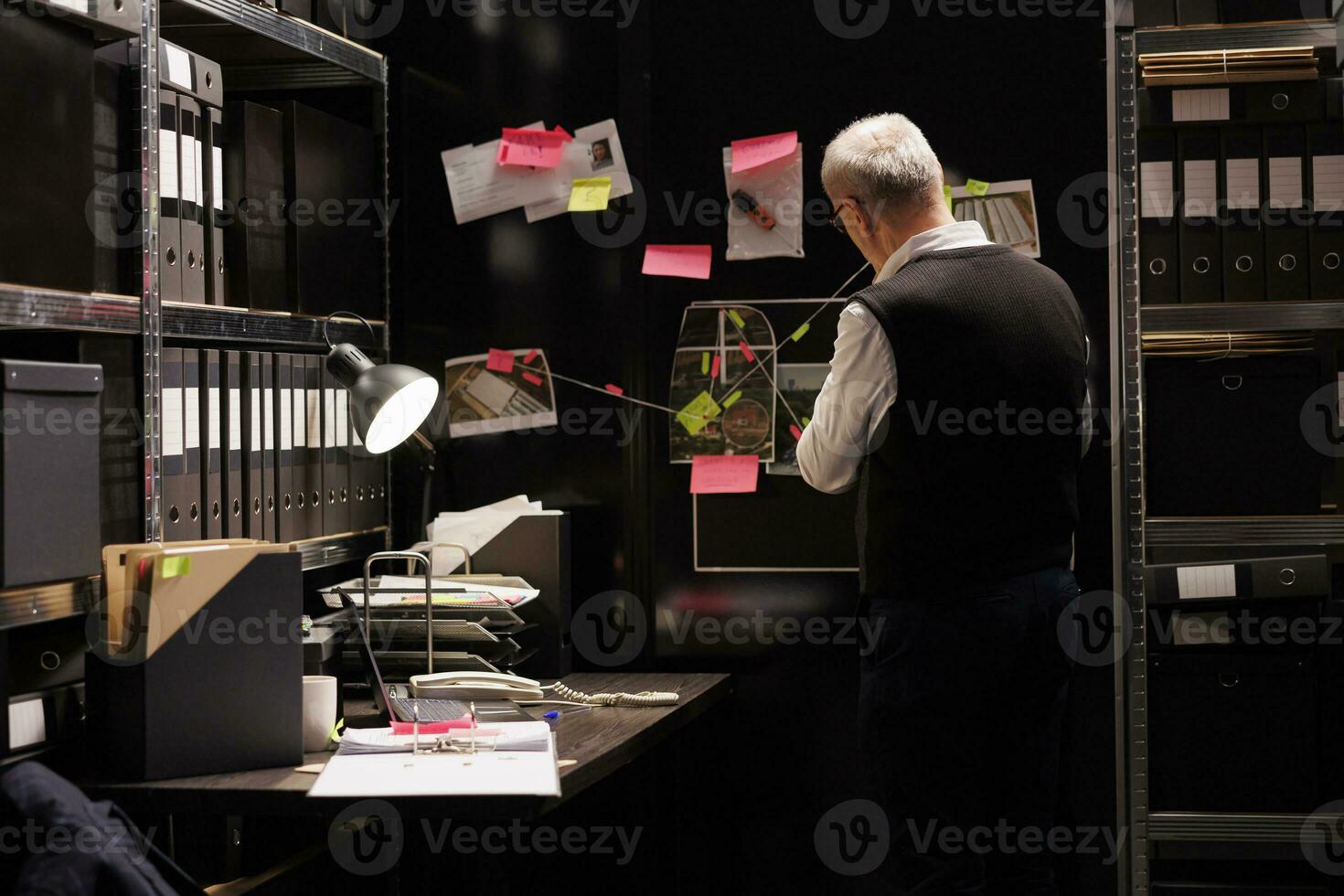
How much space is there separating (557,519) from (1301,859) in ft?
4.90

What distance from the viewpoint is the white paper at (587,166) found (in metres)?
2.78

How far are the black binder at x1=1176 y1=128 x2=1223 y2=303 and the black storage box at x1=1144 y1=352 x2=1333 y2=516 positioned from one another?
0.14m

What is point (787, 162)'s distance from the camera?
274cm

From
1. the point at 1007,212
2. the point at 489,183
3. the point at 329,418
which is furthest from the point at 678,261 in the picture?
the point at 329,418

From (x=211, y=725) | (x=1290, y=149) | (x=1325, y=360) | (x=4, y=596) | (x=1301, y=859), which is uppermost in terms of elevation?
(x=1290, y=149)

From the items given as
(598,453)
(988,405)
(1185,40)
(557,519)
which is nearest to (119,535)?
(557,519)

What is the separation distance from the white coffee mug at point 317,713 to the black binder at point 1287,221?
1759 mm

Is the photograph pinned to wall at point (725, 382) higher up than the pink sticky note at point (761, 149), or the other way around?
the pink sticky note at point (761, 149)

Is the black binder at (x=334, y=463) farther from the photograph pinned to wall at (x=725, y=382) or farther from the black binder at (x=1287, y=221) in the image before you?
the black binder at (x=1287, y=221)

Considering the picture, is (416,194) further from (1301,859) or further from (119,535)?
(1301,859)

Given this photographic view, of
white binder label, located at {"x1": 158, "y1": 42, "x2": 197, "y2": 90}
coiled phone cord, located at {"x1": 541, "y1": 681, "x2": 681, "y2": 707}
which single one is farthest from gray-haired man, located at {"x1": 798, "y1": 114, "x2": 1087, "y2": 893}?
white binder label, located at {"x1": 158, "y1": 42, "x2": 197, "y2": 90}

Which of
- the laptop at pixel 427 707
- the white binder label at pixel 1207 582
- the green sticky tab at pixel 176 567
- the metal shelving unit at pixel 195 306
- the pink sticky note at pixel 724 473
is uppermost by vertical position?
the metal shelving unit at pixel 195 306

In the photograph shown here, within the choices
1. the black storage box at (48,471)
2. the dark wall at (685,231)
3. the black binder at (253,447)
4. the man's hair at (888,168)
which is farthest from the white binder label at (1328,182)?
the black storage box at (48,471)

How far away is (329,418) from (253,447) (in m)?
0.27
